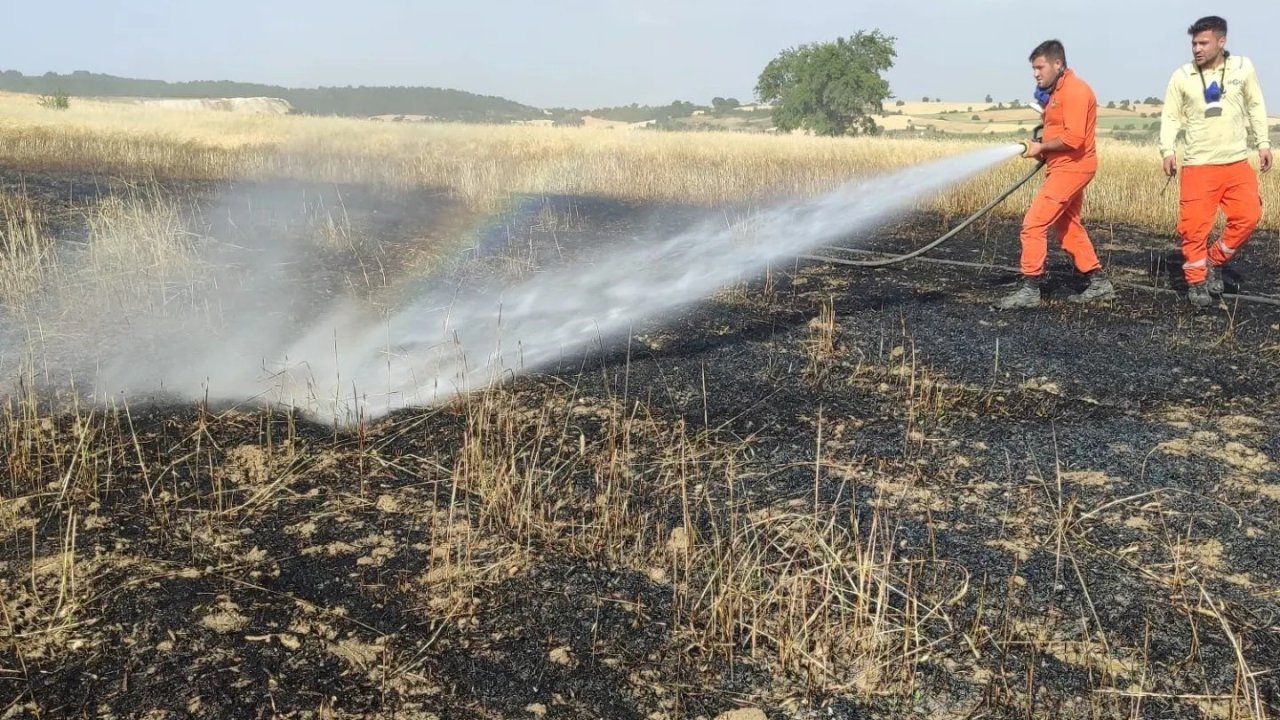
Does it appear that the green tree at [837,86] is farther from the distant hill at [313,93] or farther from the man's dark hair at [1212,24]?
the distant hill at [313,93]

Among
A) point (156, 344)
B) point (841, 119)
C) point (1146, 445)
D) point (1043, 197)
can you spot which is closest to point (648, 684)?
point (1146, 445)

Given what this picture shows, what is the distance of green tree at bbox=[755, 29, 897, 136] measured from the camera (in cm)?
4700

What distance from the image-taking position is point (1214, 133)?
638 cm

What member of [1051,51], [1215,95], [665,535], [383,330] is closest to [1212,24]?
[1215,95]

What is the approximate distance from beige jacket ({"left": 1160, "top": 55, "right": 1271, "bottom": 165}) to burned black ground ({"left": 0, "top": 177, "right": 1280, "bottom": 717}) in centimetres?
138

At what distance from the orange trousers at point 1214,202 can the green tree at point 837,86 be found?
41.5m

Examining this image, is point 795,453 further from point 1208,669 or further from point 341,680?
point 341,680

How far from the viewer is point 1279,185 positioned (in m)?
12.5

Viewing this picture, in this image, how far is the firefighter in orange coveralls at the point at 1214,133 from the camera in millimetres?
6348

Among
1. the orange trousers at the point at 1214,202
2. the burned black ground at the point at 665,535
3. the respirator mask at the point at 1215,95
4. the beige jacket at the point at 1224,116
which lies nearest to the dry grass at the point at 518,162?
the orange trousers at the point at 1214,202

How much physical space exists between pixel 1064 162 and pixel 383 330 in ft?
17.8

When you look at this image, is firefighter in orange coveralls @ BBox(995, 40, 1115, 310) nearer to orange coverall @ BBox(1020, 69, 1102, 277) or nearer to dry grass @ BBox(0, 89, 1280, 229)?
orange coverall @ BBox(1020, 69, 1102, 277)

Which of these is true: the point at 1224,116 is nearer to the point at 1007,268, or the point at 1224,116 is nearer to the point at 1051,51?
the point at 1051,51

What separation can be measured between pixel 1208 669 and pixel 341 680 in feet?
8.76
